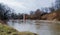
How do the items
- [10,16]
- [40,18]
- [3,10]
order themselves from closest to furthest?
[10,16] → [3,10] → [40,18]

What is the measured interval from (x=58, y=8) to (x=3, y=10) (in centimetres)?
1488

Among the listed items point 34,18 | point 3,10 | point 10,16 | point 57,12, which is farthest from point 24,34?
point 57,12

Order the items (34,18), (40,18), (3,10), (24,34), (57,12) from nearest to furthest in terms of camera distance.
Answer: (24,34)
(3,10)
(34,18)
(40,18)
(57,12)

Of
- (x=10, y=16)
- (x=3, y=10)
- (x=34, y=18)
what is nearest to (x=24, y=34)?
(x=10, y=16)

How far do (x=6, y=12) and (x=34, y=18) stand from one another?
9044mm

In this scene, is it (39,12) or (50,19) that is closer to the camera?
(39,12)

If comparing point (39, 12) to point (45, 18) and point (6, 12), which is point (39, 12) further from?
point (6, 12)

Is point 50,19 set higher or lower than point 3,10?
lower

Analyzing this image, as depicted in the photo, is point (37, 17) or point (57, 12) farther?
point (57, 12)

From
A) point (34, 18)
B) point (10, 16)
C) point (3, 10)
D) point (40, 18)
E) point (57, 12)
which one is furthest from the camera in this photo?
point (57, 12)

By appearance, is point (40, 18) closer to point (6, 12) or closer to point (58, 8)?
point (58, 8)

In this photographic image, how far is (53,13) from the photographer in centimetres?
4159

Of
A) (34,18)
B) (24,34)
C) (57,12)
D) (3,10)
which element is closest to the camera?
(24,34)

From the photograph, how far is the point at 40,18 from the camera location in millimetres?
38188
